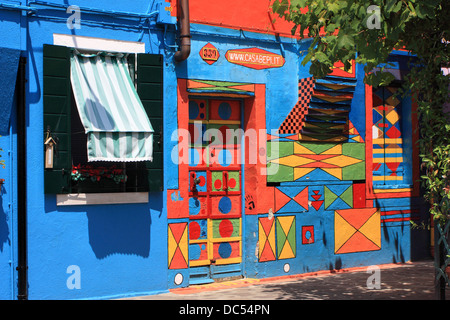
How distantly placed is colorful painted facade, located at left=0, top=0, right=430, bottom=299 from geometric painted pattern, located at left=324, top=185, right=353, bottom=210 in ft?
0.06

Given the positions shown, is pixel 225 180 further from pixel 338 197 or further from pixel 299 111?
pixel 338 197

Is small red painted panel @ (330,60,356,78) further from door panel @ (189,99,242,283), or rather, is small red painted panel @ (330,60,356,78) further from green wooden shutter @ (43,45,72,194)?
Result: green wooden shutter @ (43,45,72,194)

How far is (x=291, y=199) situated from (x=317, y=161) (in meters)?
0.83

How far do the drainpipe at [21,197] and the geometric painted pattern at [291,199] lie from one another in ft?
12.7

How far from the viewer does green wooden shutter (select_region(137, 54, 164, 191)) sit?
8398mm

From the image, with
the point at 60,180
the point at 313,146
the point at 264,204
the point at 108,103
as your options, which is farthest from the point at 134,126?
the point at 313,146

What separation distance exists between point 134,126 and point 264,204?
2.72 m

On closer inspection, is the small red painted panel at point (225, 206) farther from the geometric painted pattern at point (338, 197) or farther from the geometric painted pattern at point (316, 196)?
the geometric painted pattern at point (338, 197)

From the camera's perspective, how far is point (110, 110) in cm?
775

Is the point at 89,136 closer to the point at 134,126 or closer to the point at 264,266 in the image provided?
the point at 134,126

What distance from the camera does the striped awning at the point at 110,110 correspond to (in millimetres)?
7520

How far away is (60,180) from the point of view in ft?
25.5

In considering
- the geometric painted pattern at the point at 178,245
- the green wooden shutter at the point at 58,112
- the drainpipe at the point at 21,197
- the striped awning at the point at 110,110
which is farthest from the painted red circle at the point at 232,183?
the drainpipe at the point at 21,197

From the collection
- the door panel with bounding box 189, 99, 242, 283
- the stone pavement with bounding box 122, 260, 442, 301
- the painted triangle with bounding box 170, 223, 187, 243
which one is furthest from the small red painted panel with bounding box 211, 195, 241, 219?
the stone pavement with bounding box 122, 260, 442, 301
